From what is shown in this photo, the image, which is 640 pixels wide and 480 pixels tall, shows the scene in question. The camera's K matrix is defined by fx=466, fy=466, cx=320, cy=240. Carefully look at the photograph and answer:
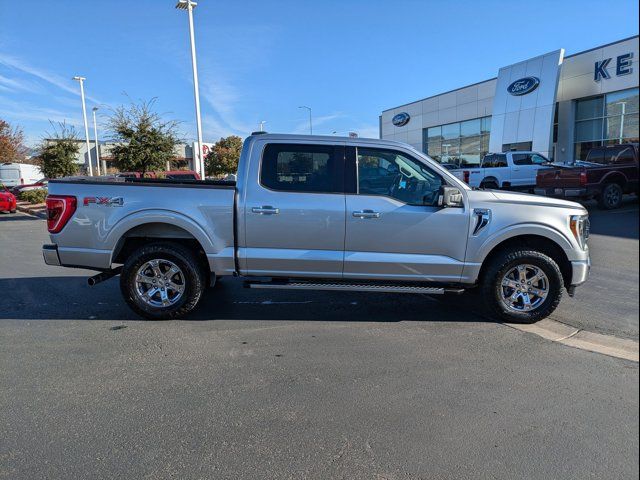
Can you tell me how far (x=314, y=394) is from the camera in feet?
11.9

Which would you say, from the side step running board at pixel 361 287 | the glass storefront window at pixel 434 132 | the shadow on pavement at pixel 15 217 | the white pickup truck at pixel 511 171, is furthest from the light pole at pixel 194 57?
the glass storefront window at pixel 434 132

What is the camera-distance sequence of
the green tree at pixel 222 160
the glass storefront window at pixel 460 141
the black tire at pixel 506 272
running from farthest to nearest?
1. the green tree at pixel 222 160
2. the glass storefront window at pixel 460 141
3. the black tire at pixel 506 272

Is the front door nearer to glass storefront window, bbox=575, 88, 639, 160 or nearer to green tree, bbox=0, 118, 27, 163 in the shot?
glass storefront window, bbox=575, 88, 639, 160

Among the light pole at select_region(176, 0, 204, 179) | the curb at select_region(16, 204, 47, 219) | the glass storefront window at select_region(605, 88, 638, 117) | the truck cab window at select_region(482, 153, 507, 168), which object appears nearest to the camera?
the light pole at select_region(176, 0, 204, 179)

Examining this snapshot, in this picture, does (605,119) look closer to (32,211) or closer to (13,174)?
(32,211)

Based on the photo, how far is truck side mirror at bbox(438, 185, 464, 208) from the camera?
4934 millimetres

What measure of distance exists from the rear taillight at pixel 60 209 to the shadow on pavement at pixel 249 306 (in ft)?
3.86

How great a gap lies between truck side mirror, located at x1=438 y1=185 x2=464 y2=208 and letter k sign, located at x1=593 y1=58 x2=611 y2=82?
2285 cm

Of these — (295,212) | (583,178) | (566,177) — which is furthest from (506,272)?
(583,178)

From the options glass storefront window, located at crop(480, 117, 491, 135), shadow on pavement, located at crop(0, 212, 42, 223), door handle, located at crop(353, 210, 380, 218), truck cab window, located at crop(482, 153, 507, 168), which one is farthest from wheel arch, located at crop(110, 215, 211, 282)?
glass storefront window, located at crop(480, 117, 491, 135)

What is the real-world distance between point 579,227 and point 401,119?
38.3 m

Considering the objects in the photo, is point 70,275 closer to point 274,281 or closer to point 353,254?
point 274,281

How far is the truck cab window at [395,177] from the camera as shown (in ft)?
17.1

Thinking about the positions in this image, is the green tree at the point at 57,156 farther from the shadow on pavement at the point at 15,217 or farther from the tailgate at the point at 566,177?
the tailgate at the point at 566,177
